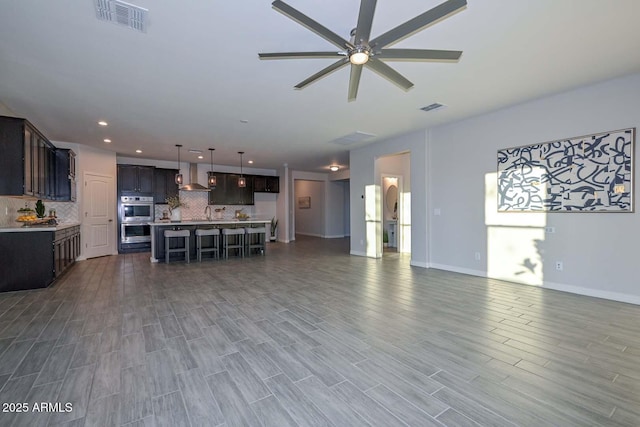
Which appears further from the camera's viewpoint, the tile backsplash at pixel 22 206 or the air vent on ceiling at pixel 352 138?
the air vent on ceiling at pixel 352 138

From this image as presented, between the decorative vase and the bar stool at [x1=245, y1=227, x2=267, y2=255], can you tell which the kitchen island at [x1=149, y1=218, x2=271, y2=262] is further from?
the decorative vase

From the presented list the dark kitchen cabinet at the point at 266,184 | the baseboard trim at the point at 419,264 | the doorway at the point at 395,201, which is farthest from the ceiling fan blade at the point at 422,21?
the dark kitchen cabinet at the point at 266,184

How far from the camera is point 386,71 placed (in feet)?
8.16

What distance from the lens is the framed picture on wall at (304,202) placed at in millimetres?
13620

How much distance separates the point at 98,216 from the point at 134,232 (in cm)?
99

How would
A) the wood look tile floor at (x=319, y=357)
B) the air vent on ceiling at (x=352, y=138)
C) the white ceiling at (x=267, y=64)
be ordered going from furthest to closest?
the air vent on ceiling at (x=352, y=138) → the white ceiling at (x=267, y=64) → the wood look tile floor at (x=319, y=357)

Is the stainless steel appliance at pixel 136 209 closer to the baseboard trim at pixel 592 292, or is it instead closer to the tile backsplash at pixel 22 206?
the tile backsplash at pixel 22 206

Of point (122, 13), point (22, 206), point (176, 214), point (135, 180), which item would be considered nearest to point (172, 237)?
point (176, 214)

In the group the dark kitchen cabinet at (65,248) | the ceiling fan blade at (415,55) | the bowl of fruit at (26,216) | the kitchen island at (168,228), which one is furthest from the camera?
the kitchen island at (168,228)

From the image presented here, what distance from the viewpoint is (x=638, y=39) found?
2768 mm

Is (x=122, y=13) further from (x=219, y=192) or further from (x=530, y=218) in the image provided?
(x=219, y=192)

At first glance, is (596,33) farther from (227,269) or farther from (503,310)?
(227,269)

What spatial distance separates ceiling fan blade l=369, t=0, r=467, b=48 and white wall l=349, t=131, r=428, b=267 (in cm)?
415

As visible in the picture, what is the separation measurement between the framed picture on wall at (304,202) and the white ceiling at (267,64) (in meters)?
8.10
